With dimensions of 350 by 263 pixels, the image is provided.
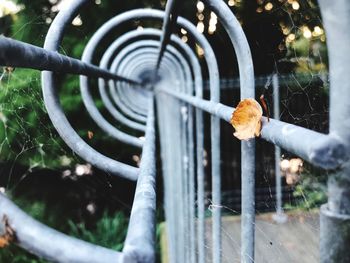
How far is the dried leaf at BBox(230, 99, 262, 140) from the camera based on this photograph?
0.60 metres

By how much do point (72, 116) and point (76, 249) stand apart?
3.86 m

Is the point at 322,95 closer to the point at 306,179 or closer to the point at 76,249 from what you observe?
the point at 306,179

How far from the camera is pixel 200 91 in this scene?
5.66ft

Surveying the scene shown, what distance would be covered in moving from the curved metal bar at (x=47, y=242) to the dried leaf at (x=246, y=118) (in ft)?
1.14

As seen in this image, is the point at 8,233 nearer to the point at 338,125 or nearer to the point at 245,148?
the point at 338,125

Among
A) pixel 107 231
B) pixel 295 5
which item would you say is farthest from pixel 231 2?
pixel 107 231

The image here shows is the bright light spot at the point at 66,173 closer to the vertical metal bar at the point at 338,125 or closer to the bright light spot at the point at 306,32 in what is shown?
the bright light spot at the point at 306,32

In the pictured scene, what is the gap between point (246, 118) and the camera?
64 cm

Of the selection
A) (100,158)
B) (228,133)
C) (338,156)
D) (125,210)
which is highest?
(338,156)

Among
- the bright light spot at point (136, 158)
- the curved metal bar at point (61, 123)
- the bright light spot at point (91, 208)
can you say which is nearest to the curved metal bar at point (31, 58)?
the curved metal bar at point (61, 123)

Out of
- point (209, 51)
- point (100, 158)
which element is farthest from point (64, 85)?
point (100, 158)

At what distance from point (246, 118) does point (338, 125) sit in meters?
0.34

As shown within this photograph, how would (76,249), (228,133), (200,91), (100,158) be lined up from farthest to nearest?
(228,133) → (200,91) → (100,158) → (76,249)

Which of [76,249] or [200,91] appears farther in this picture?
[200,91]
